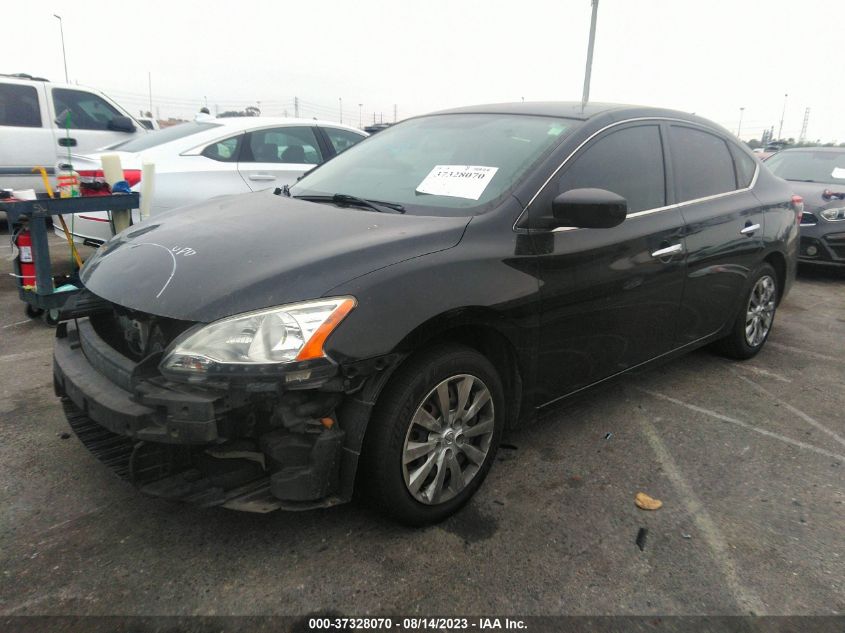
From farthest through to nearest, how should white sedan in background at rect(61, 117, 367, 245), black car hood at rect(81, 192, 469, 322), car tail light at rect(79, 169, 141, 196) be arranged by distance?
white sedan in background at rect(61, 117, 367, 245)
car tail light at rect(79, 169, 141, 196)
black car hood at rect(81, 192, 469, 322)

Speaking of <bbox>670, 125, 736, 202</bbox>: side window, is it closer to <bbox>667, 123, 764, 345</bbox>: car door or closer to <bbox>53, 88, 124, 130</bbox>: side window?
<bbox>667, 123, 764, 345</bbox>: car door

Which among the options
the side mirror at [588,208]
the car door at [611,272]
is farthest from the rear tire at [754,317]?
the side mirror at [588,208]

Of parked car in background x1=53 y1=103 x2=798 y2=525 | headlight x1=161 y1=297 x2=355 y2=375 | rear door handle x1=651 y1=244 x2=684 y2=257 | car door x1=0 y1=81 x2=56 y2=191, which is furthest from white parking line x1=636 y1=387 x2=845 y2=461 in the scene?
car door x1=0 y1=81 x2=56 y2=191

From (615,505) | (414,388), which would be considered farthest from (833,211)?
(414,388)

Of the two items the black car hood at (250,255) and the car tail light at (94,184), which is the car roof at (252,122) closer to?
the car tail light at (94,184)

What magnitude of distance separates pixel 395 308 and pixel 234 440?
2.26ft

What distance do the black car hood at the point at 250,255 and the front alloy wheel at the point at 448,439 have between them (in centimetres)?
56

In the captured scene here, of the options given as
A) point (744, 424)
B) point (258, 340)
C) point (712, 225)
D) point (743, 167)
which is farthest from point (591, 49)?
point (258, 340)

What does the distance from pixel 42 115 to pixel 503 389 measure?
27.9 feet

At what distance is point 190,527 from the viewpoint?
244 cm

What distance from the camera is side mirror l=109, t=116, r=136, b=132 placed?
8414 mm

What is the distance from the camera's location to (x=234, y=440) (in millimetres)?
2031

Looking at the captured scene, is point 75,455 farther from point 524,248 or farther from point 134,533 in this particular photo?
point 524,248

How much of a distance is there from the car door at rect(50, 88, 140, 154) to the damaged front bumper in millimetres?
7586
